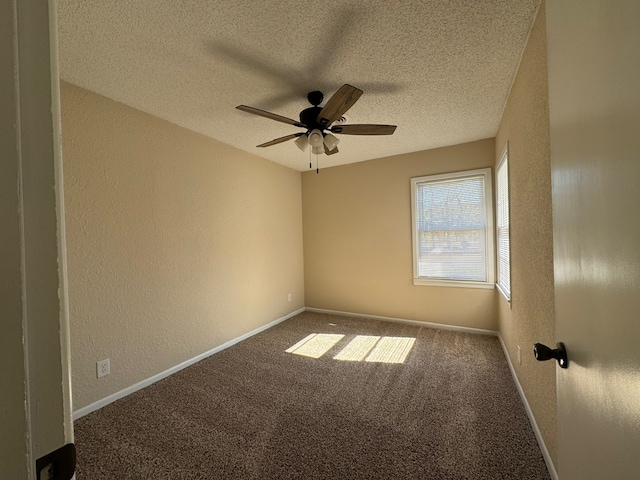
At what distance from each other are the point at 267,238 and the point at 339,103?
240cm

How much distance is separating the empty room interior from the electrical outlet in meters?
0.01

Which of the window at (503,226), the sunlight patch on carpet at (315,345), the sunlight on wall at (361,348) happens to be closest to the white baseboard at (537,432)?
the window at (503,226)

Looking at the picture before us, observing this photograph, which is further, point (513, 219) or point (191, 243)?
point (191, 243)

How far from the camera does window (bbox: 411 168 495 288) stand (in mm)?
3268

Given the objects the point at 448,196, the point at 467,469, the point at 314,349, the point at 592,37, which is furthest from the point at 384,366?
the point at 592,37

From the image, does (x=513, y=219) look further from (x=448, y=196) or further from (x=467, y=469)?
(x=467, y=469)

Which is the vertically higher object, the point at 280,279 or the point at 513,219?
the point at 513,219

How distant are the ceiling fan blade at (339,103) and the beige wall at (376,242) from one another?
2051 millimetres

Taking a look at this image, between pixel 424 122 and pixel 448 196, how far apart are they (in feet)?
3.86

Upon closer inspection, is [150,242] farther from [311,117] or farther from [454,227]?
[454,227]

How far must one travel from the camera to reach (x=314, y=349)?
2.99 metres

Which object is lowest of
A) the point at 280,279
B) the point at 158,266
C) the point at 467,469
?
the point at 467,469

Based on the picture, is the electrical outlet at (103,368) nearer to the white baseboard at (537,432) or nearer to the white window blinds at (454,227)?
the white baseboard at (537,432)

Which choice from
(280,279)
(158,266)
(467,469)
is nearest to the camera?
(467,469)
